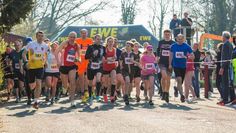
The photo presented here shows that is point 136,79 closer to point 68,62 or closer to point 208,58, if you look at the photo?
point 68,62

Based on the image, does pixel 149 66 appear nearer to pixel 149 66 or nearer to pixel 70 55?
pixel 149 66

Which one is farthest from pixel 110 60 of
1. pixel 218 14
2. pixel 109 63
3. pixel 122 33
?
pixel 218 14

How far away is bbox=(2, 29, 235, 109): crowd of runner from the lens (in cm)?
1277

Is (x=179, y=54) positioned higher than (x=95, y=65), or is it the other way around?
(x=179, y=54)

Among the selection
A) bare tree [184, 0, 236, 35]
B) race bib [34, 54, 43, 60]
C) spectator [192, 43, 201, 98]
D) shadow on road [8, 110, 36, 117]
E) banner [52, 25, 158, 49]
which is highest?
bare tree [184, 0, 236, 35]

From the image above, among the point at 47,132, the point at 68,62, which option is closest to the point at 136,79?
the point at 68,62

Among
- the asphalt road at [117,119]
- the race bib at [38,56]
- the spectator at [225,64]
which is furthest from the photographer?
the spectator at [225,64]

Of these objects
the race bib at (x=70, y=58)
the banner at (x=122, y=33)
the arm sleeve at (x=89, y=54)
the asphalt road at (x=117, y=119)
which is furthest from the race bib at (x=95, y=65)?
the banner at (x=122, y=33)

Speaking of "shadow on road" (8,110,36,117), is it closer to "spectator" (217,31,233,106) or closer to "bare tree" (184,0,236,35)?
"spectator" (217,31,233,106)

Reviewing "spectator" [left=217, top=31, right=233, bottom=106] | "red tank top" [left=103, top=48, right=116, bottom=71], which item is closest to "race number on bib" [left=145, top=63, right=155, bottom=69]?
"red tank top" [left=103, top=48, right=116, bottom=71]

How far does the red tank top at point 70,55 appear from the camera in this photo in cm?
1288

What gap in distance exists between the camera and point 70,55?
12906 mm

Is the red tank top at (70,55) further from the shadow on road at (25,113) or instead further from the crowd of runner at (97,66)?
the shadow on road at (25,113)

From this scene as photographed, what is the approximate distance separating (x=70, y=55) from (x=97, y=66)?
977 millimetres
